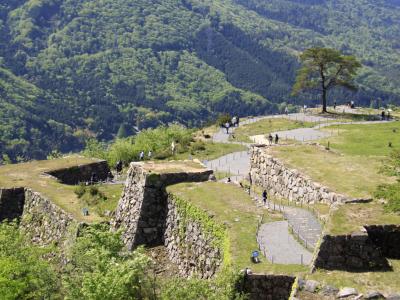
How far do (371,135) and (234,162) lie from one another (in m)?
16.5

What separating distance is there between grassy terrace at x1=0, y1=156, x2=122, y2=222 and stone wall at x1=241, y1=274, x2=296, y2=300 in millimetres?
19413

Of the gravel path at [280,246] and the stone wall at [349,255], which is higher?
the stone wall at [349,255]

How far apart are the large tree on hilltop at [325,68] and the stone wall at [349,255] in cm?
6479

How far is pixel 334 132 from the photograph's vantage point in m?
66.2

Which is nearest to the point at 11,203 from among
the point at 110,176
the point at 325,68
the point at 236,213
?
the point at 110,176

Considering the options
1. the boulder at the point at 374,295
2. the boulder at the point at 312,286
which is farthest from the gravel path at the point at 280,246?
the boulder at the point at 374,295

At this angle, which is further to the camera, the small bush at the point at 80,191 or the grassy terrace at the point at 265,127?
the grassy terrace at the point at 265,127

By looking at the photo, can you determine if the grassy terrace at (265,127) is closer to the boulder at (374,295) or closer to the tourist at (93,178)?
the tourist at (93,178)

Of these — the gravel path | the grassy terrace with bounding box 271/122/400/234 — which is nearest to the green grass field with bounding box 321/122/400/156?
the grassy terrace with bounding box 271/122/400/234

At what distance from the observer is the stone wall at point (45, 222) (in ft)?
138

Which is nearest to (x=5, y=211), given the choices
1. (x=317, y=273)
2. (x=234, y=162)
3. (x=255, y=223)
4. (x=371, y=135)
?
(x=234, y=162)

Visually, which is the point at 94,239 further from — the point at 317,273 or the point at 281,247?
the point at 317,273

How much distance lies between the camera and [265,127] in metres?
Answer: 75.1

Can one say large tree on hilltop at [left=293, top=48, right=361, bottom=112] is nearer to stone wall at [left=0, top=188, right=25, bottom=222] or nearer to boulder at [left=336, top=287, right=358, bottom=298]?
stone wall at [left=0, top=188, right=25, bottom=222]
